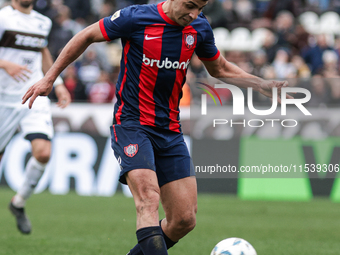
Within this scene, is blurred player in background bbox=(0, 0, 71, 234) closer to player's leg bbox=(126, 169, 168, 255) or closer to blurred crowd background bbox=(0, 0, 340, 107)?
player's leg bbox=(126, 169, 168, 255)

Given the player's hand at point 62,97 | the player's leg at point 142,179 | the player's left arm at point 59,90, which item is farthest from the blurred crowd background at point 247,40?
the player's leg at point 142,179

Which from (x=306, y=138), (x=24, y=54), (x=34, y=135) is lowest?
(x=306, y=138)

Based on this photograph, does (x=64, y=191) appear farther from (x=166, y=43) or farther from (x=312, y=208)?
(x=166, y=43)

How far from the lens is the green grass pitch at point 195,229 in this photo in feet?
21.0

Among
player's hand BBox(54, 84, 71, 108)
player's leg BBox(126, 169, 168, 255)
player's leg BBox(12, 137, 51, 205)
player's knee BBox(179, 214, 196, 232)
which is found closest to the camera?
player's leg BBox(126, 169, 168, 255)

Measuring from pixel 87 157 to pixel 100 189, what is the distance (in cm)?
69

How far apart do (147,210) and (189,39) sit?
4.65ft

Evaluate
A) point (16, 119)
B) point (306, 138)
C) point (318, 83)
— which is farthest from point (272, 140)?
point (16, 119)

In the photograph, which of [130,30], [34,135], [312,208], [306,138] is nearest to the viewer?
[130,30]

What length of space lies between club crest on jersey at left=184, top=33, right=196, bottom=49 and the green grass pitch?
8.19ft

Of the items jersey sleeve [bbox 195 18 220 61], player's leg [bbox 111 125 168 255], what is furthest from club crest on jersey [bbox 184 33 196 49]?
player's leg [bbox 111 125 168 255]

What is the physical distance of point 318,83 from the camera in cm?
1086

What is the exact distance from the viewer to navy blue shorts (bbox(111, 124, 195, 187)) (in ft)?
14.3

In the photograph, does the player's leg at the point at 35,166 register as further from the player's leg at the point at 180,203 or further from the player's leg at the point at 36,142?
the player's leg at the point at 180,203
